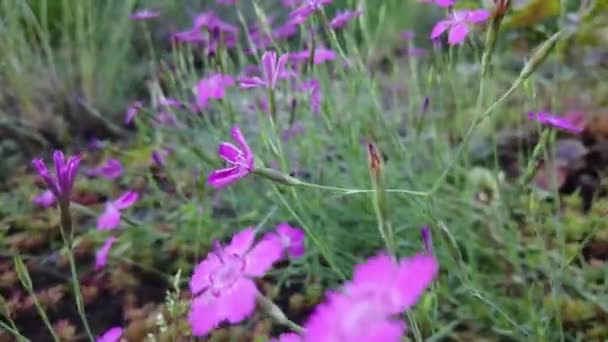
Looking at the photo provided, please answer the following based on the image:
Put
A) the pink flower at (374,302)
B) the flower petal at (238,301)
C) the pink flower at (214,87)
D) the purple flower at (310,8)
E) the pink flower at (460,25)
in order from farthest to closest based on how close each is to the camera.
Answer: the pink flower at (214,87) → the purple flower at (310,8) → the pink flower at (460,25) → the flower petal at (238,301) → the pink flower at (374,302)

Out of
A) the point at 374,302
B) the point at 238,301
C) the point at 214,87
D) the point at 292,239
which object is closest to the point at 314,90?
the point at 214,87

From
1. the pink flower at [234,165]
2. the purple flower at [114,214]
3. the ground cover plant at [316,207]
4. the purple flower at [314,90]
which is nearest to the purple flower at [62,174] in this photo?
the ground cover plant at [316,207]

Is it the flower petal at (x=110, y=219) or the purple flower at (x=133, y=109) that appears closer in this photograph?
the flower petal at (x=110, y=219)

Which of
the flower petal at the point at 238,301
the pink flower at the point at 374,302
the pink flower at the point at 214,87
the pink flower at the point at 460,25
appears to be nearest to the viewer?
the pink flower at the point at 374,302

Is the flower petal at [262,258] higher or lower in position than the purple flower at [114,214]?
higher

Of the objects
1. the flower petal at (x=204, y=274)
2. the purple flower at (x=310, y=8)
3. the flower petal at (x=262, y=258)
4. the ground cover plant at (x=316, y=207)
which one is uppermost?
the purple flower at (x=310, y=8)

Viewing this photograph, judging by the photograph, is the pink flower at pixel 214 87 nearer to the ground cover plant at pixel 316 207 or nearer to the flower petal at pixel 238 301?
the ground cover plant at pixel 316 207

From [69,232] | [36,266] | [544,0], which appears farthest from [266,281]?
[544,0]

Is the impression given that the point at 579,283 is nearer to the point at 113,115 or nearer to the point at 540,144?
the point at 540,144

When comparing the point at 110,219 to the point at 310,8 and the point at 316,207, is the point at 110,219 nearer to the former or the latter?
the point at 316,207
